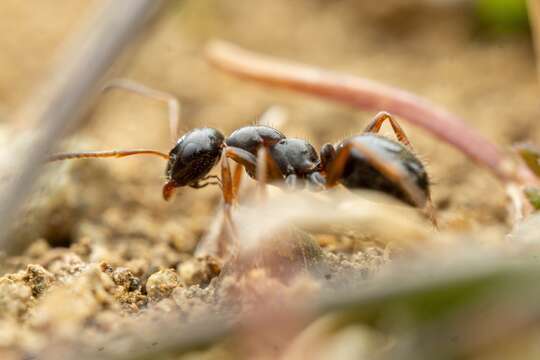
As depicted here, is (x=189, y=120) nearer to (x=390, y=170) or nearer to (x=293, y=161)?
(x=293, y=161)

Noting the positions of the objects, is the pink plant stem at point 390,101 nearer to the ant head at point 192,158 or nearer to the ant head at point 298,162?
the ant head at point 298,162

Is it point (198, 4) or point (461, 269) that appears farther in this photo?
point (198, 4)

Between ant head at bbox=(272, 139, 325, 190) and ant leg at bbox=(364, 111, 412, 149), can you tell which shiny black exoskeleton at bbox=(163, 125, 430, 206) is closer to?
ant head at bbox=(272, 139, 325, 190)

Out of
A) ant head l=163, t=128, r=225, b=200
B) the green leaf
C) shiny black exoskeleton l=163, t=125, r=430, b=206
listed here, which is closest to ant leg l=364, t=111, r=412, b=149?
shiny black exoskeleton l=163, t=125, r=430, b=206

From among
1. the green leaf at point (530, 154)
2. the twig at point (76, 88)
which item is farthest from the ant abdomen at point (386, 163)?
the twig at point (76, 88)

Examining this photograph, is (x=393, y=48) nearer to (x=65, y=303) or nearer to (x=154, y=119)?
(x=154, y=119)

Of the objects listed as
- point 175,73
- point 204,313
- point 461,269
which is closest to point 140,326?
point 204,313
